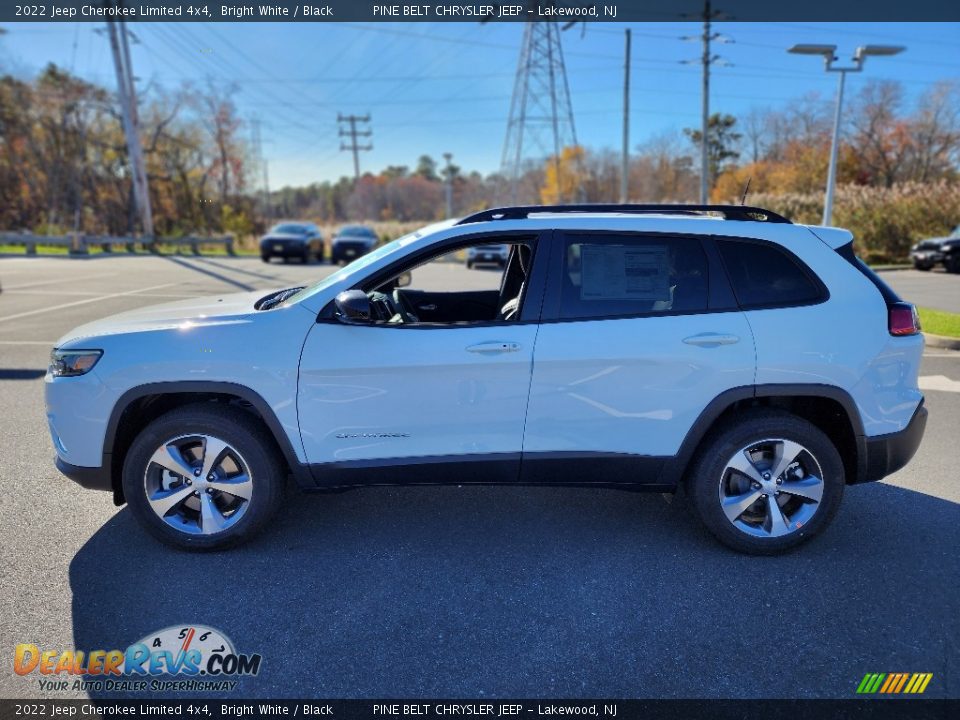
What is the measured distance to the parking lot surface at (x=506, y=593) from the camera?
240 cm

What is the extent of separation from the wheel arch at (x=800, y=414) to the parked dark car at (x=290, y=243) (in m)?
23.4

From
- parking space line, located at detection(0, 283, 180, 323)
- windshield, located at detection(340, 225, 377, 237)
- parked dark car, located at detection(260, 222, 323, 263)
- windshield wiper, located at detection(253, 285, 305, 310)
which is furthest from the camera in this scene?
windshield, located at detection(340, 225, 377, 237)

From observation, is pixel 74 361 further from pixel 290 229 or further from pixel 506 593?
pixel 290 229

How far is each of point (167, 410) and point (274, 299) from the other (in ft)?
2.88

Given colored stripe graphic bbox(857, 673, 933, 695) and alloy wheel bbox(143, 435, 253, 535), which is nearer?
colored stripe graphic bbox(857, 673, 933, 695)

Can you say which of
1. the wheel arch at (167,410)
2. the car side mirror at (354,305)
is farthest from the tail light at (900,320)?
the wheel arch at (167,410)

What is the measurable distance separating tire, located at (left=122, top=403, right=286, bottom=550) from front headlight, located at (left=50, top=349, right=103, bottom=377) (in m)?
0.43

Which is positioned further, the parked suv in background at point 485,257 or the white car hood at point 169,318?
the parked suv in background at point 485,257

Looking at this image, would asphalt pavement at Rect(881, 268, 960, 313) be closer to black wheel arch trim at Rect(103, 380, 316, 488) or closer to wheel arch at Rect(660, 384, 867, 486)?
wheel arch at Rect(660, 384, 867, 486)

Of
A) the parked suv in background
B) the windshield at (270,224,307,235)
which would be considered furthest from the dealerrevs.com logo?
the windshield at (270,224,307,235)

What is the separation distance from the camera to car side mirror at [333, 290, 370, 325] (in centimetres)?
294

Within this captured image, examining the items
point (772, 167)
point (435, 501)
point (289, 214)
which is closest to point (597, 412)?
point (435, 501)

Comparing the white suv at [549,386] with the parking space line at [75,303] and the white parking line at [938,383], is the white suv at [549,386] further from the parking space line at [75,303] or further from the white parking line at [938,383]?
the parking space line at [75,303]

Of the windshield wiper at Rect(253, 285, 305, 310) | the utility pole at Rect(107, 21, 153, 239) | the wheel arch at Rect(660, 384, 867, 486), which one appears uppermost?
the utility pole at Rect(107, 21, 153, 239)
